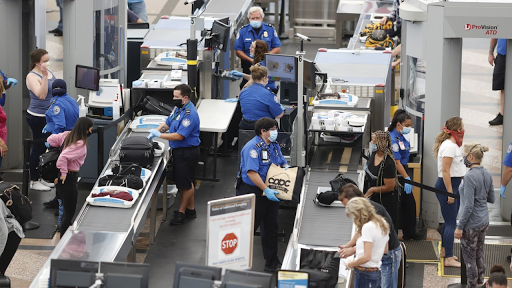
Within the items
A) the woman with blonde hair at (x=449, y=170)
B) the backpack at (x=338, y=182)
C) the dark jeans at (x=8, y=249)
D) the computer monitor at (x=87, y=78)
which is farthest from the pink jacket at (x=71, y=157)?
the woman with blonde hair at (x=449, y=170)

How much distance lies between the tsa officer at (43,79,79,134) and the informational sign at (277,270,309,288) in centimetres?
416

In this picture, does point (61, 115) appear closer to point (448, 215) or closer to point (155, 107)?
point (155, 107)

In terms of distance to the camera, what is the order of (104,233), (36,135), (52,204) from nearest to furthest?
(104,233) → (52,204) → (36,135)

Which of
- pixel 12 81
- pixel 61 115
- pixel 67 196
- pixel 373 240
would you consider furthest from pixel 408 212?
pixel 12 81

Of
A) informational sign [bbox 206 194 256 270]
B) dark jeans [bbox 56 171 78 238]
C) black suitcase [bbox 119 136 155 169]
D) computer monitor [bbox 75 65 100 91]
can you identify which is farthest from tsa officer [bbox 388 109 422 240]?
computer monitor [bbox 75 65 100 91]

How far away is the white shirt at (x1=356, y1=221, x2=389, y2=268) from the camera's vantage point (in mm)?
7035

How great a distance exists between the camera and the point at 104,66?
12.3m

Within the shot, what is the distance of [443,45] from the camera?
10.2 metres

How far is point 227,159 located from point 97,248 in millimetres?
4468

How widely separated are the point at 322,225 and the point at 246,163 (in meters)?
0.99

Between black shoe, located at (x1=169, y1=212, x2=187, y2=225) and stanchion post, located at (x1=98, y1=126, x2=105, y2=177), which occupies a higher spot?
stanchion post, located at (x1=98, y1=126, x2=105, y2=177)

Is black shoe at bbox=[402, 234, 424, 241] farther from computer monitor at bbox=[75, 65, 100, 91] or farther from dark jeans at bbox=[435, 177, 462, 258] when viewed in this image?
computer monitor at bbox=[75, 65, 100, 91]

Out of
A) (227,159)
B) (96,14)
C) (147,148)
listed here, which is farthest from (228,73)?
(147,148)

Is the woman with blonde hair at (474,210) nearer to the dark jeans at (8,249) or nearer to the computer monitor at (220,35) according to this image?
the dark jeans at (8,249)
